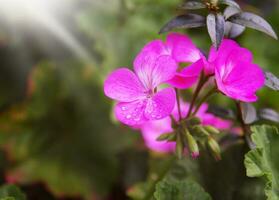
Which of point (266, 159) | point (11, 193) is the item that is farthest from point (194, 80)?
point (11, 193)

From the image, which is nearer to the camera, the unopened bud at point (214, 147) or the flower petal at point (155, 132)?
the unopened bud at point (214, 147)

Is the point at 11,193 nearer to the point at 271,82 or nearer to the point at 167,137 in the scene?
the point at 167,137

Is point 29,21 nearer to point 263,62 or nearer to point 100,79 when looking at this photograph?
point 100,79

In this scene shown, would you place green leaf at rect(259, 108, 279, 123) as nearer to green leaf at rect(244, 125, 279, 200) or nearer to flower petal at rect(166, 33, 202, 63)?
green leaf at rect(244, 125, 279, 200)

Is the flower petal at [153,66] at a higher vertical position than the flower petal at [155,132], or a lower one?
higher

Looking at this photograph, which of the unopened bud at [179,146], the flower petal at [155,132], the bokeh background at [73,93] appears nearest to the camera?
the unopened bud at [179,146]

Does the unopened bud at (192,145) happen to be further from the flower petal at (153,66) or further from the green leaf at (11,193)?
the green leaf at (11,193)

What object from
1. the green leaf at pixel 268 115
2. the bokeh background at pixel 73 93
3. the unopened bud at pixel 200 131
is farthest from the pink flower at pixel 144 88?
the bokeh background at pixel 73 93

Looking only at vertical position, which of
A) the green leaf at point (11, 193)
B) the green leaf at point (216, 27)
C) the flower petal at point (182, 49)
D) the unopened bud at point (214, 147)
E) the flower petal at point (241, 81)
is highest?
the green leaf at point (216, 27)
